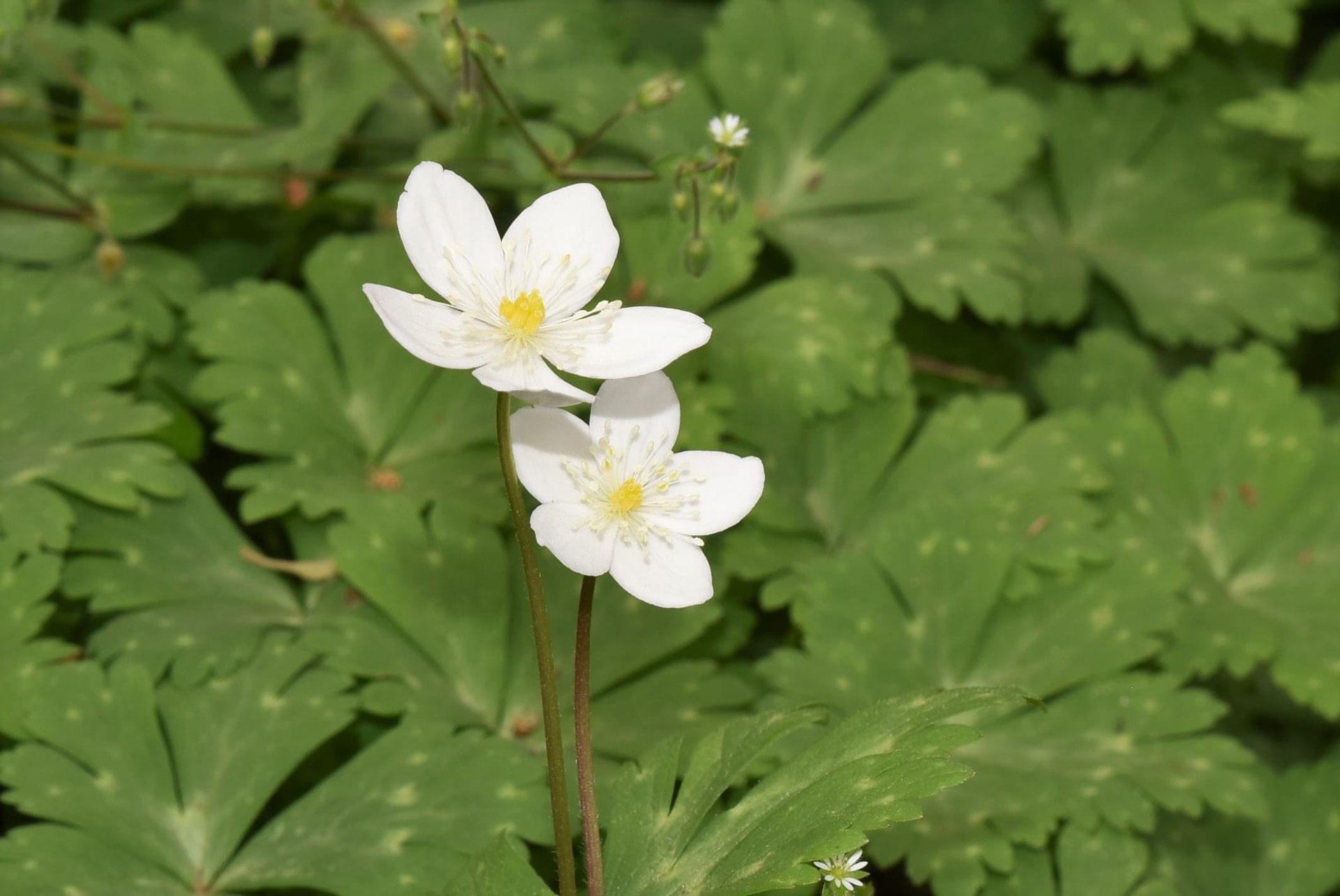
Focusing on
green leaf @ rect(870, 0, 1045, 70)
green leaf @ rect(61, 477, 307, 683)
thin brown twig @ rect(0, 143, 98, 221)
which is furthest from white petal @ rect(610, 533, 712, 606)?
green leaf @ rect(870, 0, 1045, 70)

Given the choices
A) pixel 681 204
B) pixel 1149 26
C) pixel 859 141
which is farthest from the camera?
pixel 1149 26

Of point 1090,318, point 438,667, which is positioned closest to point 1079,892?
point 438,667

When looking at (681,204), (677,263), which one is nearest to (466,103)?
(681,204)

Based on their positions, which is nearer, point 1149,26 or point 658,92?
point 658,92

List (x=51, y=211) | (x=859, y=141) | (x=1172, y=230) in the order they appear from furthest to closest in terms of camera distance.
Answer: (x=1172, y=230), (x=859, y=141), (x=51, y=211)

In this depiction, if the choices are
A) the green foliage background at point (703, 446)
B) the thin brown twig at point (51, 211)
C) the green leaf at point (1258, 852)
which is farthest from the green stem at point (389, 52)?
the green leaf at point (1258, 852)

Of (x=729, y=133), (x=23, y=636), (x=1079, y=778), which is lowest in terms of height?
(x=1079, y=778)

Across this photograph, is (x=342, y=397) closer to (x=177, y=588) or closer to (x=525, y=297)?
(x=177, y=588)

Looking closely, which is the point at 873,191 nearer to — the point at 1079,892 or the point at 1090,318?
the point at 1090,318
